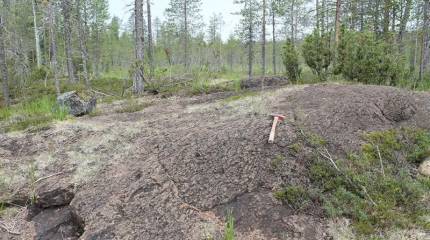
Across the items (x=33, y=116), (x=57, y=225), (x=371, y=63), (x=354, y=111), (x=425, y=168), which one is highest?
(x=371, y=63)

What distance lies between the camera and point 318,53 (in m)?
9.33

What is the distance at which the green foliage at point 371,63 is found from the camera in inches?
308

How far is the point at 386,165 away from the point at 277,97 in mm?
2627

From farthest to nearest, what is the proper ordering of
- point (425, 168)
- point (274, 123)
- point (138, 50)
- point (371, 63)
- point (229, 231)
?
point (138, 50) < point (371, 63) < point (274, 123) < point (425, 168) < point (229, 231)

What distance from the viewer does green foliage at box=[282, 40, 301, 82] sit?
990 cm

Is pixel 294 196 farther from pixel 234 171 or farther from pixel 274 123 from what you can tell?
pixel 274 123

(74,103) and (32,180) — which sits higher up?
(74,103)

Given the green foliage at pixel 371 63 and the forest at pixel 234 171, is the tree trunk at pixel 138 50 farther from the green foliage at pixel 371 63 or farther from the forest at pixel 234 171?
the green foliage at pixel 371 63

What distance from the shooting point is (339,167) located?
417 cm

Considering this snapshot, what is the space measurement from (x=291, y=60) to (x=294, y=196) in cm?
673

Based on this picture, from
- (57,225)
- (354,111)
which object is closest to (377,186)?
(354,111)

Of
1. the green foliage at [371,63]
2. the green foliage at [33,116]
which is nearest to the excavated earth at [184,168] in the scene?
the green foliage at [33,116]

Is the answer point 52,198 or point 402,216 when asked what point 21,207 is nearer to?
point 52,198

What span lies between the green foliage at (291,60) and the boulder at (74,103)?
17.6ft
